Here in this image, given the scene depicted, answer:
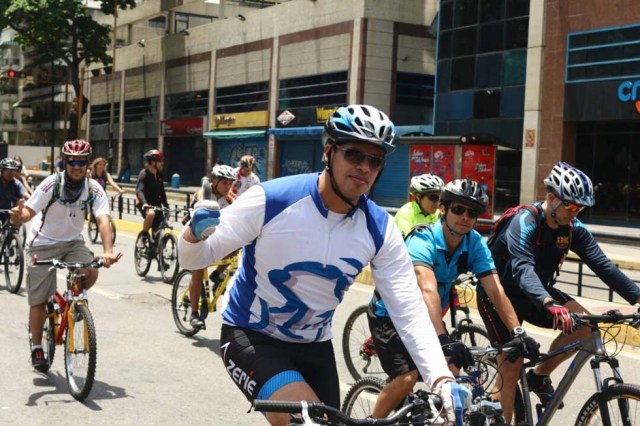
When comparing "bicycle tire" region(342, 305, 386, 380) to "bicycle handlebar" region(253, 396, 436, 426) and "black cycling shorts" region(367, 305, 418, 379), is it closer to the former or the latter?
"black cycling shorts" region(367, 305, 418, 379)

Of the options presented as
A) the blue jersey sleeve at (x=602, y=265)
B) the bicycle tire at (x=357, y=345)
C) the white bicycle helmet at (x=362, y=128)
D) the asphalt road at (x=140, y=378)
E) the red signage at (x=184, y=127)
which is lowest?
the asphalt road at (x=140, y=378)

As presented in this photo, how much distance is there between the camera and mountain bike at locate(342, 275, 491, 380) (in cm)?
666

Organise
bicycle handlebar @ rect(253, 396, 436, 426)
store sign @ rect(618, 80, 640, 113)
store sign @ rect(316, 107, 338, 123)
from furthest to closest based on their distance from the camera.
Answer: store sign @ rect(316, 107, 338, 123), store sign @ rect(618, 80, 640, 113), bicycle handlebar @ rect(253, 396, 436, 426)

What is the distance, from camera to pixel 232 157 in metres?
48.8

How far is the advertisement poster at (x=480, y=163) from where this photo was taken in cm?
2555

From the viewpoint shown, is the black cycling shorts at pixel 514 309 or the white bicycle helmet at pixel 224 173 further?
the white bicycle helmet at pixel 224 173

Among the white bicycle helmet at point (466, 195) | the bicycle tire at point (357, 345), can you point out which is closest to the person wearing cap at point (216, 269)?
the bicycle tire at point (357, 345)

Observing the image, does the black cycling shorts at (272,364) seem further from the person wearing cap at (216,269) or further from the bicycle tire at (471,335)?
the person wearing cap at (216,269)

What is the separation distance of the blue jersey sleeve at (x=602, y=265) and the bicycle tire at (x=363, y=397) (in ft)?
4.77

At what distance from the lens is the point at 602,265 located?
17.2 feet

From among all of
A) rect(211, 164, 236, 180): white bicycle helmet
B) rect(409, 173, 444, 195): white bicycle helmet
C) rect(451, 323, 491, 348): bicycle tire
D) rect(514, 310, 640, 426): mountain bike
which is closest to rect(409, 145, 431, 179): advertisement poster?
rect(211, 164, 236, 180): white bicycle helmet

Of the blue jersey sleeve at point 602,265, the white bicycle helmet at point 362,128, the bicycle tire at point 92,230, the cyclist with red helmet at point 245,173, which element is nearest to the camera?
the white bicycle helmet at point 362,128

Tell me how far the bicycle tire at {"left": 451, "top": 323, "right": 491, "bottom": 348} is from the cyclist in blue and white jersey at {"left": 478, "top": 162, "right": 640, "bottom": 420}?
1.09 meters

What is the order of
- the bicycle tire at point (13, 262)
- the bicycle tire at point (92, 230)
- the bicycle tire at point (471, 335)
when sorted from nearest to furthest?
1. the bicycle tire at point (471, 335)
2. the bicycle tire at point (13, 262)
3. the bicycle tire at point (92, 230)
